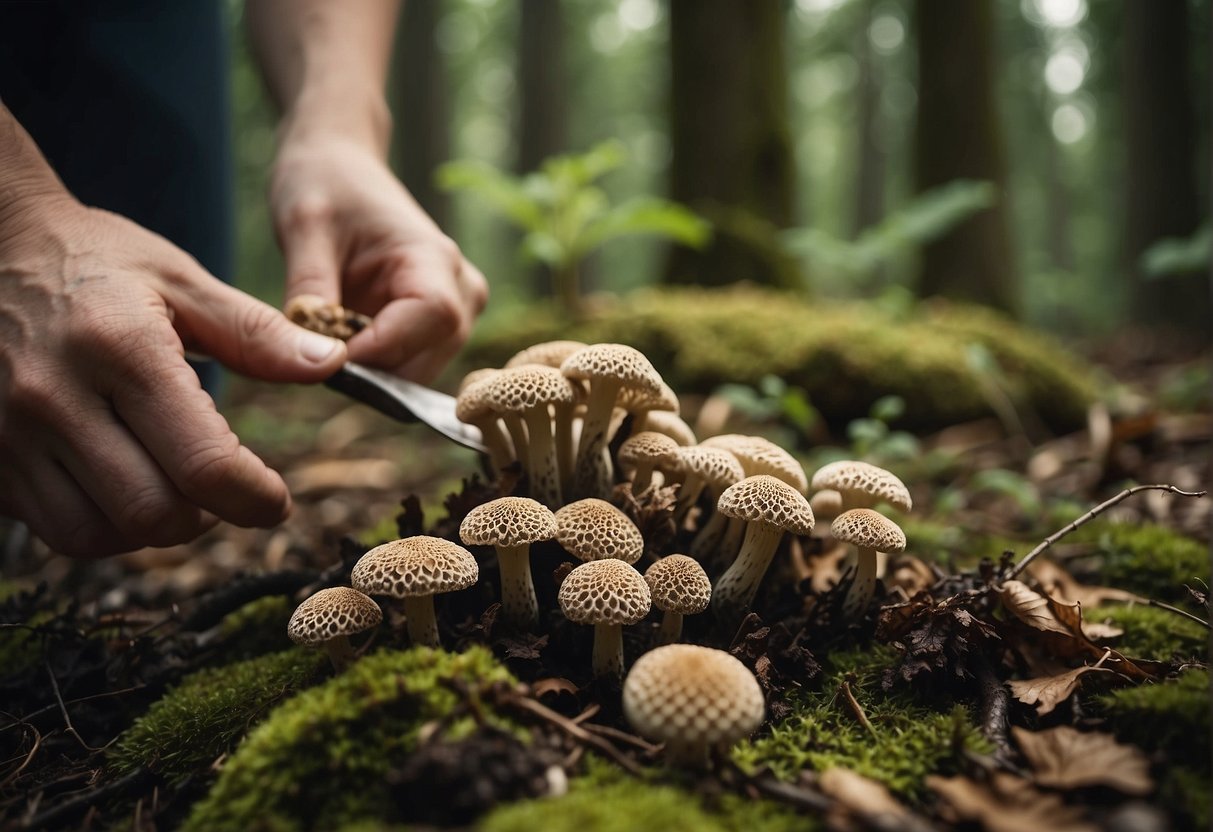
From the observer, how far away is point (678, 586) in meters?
1.98

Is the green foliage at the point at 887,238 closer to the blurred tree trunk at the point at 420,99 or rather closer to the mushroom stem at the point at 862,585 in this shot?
the mushroom stem at the point at 862,585

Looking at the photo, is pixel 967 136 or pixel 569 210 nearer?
pixel 569 210

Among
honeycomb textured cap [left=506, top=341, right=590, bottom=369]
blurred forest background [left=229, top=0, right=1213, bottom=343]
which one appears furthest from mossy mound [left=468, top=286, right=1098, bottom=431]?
honeycomb textured cap [left=506, top=341, right=590, bottom=369]

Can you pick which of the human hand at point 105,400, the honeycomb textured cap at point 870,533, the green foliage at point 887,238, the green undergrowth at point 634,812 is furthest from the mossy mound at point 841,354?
the green undergrowth at point 634,812

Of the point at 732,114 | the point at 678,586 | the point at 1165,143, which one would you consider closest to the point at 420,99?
the point at 732,114

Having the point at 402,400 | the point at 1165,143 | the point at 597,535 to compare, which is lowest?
the point at 597,535

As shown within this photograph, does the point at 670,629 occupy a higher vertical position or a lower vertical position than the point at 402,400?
lower

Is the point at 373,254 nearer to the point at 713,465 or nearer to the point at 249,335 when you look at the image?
the point at 249,335

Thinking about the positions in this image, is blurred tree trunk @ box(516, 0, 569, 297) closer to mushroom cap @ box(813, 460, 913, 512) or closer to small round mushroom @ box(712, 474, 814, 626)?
mushroom cap @ box(813, 460, 913, 512)

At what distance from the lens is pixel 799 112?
29.8 meters

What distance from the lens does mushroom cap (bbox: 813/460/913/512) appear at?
2.26 meters

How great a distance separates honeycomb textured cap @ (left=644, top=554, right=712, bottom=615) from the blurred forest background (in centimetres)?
261

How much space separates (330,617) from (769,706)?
120 centimetres

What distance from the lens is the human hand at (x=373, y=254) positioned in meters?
3.08
